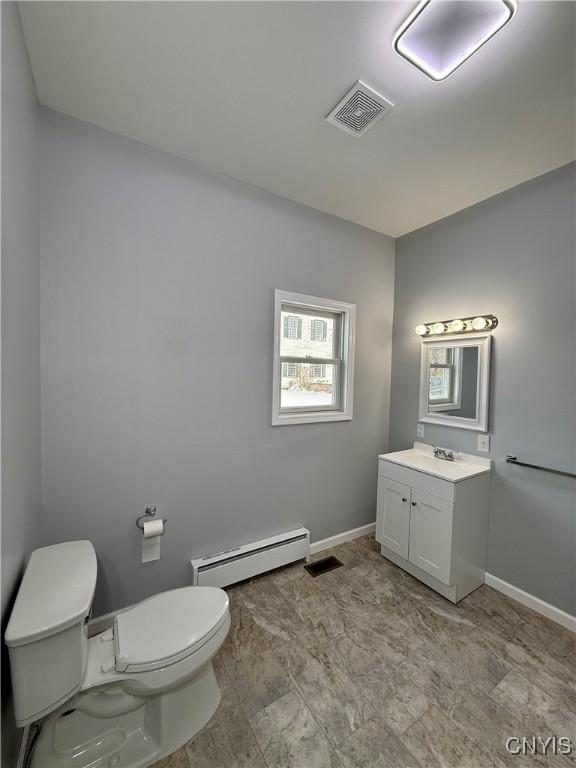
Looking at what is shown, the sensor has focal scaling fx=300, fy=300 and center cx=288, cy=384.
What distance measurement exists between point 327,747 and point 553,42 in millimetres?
2817

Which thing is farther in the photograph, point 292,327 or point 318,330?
point 318,330

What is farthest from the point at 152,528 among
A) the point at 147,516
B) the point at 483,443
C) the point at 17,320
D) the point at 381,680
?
the point at 483,443

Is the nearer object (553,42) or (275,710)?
(553,42)

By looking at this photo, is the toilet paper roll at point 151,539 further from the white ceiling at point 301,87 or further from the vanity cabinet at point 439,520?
the white ceiling at point 301,87

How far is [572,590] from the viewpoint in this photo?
1.75 metres

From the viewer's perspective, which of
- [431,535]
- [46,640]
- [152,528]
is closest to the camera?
[46,640]

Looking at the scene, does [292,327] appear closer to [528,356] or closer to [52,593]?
[528,356]

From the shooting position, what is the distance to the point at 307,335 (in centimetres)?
240

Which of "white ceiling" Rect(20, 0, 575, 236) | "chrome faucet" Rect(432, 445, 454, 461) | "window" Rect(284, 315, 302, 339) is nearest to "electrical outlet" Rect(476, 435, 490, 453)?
"chrome faucet" Rect(432, 445, 454, 461)

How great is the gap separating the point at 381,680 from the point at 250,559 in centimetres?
95

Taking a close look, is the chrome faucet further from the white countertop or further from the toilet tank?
the toilet tank

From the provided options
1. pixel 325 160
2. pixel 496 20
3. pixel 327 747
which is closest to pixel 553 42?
pixel 496 20

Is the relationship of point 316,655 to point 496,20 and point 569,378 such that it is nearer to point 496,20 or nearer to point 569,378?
point 569,378

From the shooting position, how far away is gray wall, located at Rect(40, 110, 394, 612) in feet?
4.96
